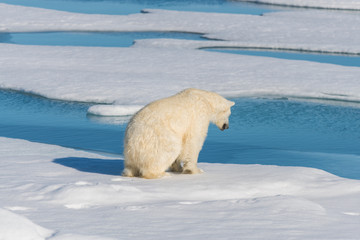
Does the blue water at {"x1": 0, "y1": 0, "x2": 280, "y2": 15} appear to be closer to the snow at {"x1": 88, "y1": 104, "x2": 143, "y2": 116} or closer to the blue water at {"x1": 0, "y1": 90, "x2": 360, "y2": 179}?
the blue water at {"x1": 0, "y1": 90, "x2": 360, "y2": 179}

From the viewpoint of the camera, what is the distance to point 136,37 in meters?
17.5

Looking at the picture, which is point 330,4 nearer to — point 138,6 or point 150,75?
point 138,6

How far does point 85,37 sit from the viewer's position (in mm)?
17484

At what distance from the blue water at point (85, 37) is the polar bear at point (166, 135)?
36.9 ft

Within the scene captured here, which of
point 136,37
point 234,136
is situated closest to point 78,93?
point 234,136

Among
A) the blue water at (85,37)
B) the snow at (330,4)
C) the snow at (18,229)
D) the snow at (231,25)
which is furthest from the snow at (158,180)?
the snow at (330,4)

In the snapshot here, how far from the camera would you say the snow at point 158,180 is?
11.2ft

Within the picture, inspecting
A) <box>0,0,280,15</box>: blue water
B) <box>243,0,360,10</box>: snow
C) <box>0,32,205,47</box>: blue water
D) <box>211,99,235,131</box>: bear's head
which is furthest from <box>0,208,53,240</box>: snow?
<box>243,0,360,10</box>: snow

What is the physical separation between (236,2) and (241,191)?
2256cm

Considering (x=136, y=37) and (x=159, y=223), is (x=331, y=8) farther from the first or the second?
(x=159, y=223)

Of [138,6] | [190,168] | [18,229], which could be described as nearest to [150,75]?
[190,168]

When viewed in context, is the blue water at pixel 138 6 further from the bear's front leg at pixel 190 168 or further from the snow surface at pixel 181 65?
the bear's front leg at pixel 190 168

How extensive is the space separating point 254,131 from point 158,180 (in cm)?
339

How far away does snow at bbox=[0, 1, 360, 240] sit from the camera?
342 cm
